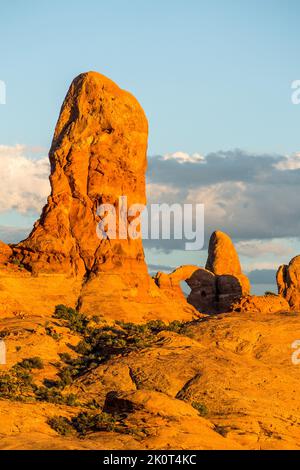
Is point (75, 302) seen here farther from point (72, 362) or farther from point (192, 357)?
point (192, 357)

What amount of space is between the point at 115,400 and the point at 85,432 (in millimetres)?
3179

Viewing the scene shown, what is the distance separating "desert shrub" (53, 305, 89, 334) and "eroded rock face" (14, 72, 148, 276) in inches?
157

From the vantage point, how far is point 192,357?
67.9 meters

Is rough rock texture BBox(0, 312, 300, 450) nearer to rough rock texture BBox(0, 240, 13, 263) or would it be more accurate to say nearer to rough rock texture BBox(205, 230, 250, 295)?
rough rock texture BBox(0, 240, 13, 263)

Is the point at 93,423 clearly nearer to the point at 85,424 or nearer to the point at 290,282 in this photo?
the point at 85,424

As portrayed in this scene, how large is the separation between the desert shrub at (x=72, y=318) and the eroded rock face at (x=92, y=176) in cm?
400

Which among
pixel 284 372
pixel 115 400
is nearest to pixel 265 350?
pixel 284 372

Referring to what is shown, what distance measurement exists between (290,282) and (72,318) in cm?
2703

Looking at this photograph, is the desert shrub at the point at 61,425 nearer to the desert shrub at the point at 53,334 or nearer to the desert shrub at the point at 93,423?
the desert shrub at the point at 93,423

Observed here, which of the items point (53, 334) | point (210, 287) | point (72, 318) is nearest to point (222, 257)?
point (210, 287)

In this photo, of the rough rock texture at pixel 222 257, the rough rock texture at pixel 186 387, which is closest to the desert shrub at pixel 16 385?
the rough rock texture at pixel 186 387

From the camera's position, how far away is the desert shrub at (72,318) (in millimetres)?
77750

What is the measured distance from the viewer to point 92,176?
280 feet
